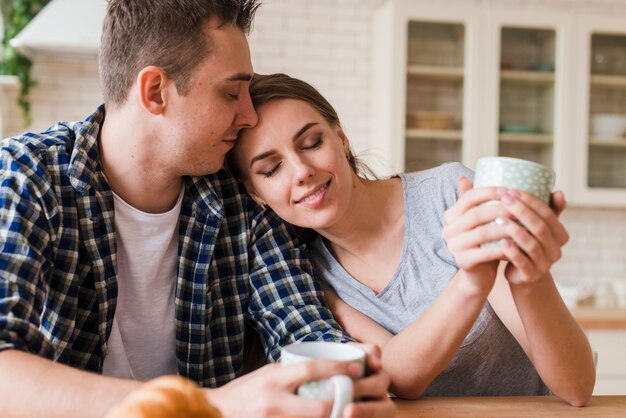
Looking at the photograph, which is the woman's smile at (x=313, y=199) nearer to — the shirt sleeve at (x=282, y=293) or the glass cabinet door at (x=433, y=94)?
the shirt sleeve at (x=282, y=293)

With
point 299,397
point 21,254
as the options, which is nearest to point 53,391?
point 21,254

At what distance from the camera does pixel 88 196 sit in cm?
139

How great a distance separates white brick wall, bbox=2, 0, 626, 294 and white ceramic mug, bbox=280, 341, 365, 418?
3.13 metres

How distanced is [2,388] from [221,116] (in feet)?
2.19

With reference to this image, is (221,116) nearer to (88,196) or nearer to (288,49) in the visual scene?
(88,196)

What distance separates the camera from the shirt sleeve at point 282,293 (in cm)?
142

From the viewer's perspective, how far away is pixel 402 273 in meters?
1.54

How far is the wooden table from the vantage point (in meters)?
1.15

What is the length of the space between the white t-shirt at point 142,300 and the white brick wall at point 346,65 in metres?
2.41

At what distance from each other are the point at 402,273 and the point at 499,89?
2.56 metres

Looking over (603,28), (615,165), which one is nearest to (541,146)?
(615,165)

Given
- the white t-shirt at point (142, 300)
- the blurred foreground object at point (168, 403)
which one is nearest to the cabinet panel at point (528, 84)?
the white t-shirt at point (142, 300)

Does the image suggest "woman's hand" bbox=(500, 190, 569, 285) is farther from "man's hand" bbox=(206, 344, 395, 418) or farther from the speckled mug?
"man's hand" bbox=(206, 344, 395, 418)

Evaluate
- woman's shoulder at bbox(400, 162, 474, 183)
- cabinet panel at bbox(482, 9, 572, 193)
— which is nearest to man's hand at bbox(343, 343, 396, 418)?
woman's shoulder at bbox(400, 162, 474, 183)
